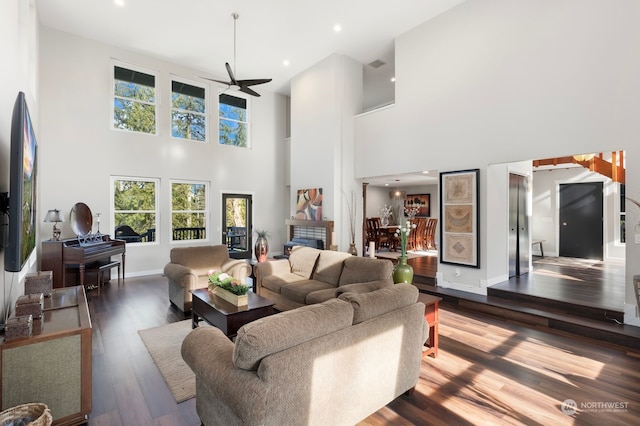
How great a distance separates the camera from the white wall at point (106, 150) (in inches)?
231

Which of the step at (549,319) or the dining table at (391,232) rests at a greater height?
the dining table at (391,232)

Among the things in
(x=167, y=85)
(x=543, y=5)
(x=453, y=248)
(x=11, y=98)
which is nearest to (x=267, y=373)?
(x=11, y=98)

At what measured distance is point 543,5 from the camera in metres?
4.39

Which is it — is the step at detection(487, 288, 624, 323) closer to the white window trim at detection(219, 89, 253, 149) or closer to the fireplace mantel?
the fireplace mantel

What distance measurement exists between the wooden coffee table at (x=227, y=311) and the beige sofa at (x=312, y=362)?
1.04 meters

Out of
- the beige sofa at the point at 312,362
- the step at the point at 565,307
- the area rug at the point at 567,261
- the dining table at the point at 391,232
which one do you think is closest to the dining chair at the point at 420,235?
the dining table at the point at 391,232

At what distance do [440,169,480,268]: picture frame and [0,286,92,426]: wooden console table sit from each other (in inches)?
201

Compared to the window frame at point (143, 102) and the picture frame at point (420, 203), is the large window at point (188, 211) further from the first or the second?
the picture frame at point (420, 203)

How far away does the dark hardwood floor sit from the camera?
2.20m

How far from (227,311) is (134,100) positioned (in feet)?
19.7

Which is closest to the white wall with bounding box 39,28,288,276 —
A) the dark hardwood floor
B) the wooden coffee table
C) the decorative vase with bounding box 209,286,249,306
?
the dark hardwood floor

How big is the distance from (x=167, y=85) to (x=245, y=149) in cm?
234

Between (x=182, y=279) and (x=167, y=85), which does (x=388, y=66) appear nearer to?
(x=167, y=85)

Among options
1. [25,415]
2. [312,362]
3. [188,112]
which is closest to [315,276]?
[312,362]
